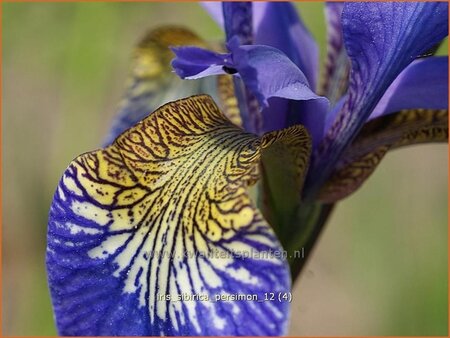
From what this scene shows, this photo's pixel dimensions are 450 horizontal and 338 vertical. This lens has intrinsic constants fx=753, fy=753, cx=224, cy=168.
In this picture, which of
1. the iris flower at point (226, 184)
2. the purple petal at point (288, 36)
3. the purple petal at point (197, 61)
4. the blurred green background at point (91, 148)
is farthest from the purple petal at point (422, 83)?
the blurred green background at point (91, 148)

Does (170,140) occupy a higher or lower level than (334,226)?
higher

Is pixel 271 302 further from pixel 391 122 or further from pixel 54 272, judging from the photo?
pixel 391 122

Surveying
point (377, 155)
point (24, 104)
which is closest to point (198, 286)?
point (377, 155)

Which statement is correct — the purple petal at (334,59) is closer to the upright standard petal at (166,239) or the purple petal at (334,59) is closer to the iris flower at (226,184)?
the iris flower at (226,184)

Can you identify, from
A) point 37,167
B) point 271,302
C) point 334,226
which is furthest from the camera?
point 334,226

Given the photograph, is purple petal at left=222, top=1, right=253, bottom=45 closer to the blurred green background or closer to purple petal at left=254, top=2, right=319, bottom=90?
purple petal at left=254, top=2, right=319, bottom=90

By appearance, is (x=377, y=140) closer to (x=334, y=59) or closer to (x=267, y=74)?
(x=334, y=59)
